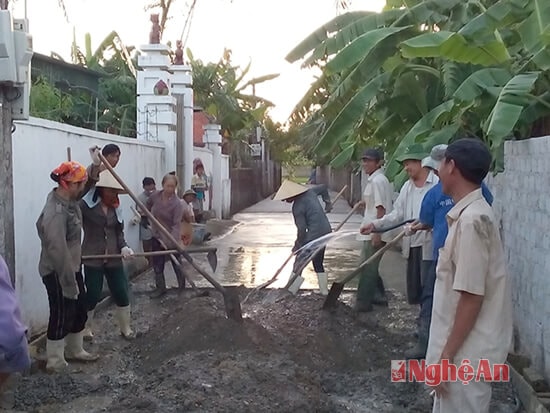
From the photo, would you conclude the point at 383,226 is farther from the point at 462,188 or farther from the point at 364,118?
the point at 462,188

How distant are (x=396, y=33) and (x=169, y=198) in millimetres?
3269

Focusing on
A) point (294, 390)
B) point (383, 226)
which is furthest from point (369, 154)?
point (294, 390)

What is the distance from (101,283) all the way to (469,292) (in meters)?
4.43

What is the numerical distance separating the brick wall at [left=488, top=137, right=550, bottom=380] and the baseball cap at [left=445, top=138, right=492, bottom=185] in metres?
2.53

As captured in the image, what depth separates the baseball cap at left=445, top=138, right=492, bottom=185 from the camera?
3.32 meters

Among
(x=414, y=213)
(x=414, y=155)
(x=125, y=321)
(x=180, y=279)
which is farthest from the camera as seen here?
(x=180, y=279)

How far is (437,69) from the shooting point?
9.31m

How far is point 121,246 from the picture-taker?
7.07m

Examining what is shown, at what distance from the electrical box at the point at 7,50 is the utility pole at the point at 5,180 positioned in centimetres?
20

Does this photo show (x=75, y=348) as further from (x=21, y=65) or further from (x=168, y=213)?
(x=168, y=213)

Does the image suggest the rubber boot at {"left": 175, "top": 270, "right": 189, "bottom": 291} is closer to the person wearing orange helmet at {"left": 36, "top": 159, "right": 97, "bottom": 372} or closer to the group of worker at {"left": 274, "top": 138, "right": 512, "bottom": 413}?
the person wearing orange helmet at {"left": 36, "top": 159, "right": 97, "bottom": 372}

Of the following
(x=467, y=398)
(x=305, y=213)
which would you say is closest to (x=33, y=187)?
(x=305, y=213)

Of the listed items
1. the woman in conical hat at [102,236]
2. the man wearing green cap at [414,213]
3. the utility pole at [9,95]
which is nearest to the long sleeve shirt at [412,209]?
the man wearing green cap at [414,213]

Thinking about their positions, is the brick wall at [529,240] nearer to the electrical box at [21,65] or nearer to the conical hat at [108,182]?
the conical hat at [108,182]
